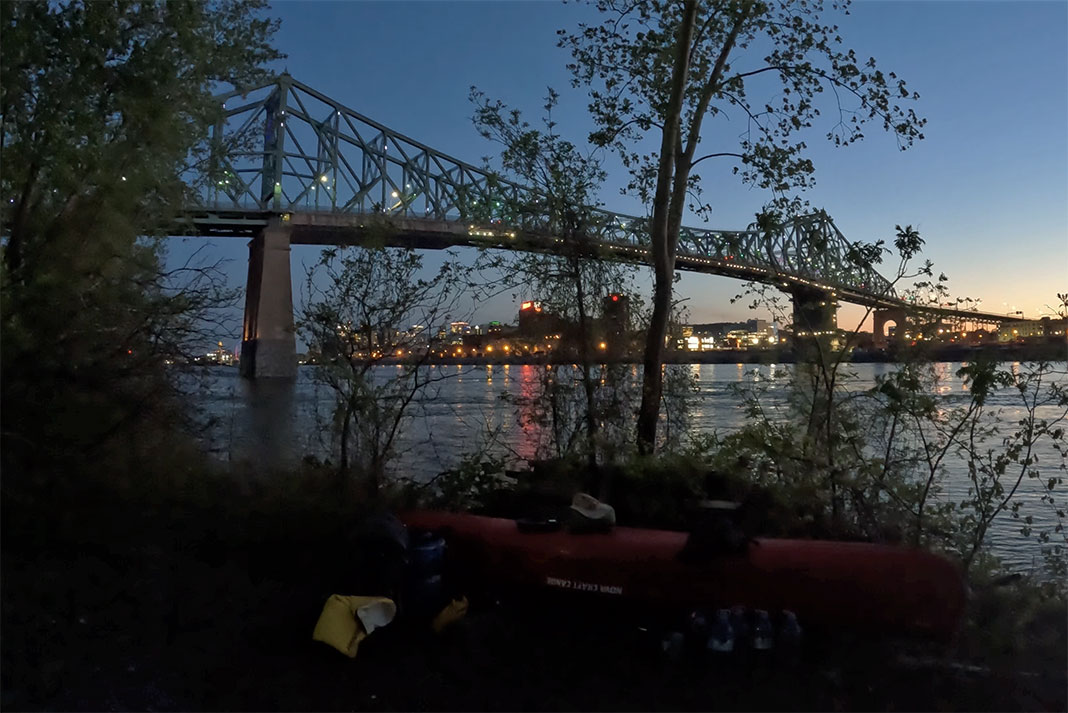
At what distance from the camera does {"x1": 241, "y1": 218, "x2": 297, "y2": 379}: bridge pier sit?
34.7 metres

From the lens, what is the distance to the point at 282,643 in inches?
139

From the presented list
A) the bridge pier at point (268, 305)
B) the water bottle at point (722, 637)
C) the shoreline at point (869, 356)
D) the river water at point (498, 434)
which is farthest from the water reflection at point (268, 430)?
the bridge pier at point (268, 305)

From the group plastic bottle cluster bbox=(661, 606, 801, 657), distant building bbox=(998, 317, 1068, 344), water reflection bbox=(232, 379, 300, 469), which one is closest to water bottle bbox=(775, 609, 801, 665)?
plastic bottle cluster bbox=(661, 606, 801, 657)

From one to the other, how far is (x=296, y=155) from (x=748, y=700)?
5883cm

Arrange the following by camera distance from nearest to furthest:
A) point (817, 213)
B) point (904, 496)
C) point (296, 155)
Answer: point (904, 496)
point (817, 213)
point (296, 155)

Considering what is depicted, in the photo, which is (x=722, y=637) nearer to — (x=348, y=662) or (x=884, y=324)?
(x=348, y=662)

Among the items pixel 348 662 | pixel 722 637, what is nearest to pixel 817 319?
pixel 722 637

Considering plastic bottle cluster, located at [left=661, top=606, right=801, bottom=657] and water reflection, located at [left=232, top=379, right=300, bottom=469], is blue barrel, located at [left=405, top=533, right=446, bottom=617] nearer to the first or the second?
plastic bottle cluster, located at [left=661, top=606, right=801, bottom=657]

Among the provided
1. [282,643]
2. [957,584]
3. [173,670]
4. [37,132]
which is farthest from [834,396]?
[37,132]

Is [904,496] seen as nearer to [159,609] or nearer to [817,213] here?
[817,213]

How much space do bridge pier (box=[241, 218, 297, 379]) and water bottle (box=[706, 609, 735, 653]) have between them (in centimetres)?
3161

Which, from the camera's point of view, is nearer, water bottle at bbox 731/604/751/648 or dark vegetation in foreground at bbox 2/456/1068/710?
dark vegetation in foreground at bbox 2/456/1068/710

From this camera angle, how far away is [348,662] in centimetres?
333

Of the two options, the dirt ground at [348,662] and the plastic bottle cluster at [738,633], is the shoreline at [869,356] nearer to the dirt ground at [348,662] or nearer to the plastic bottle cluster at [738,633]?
the dirt ground at [348,662]
